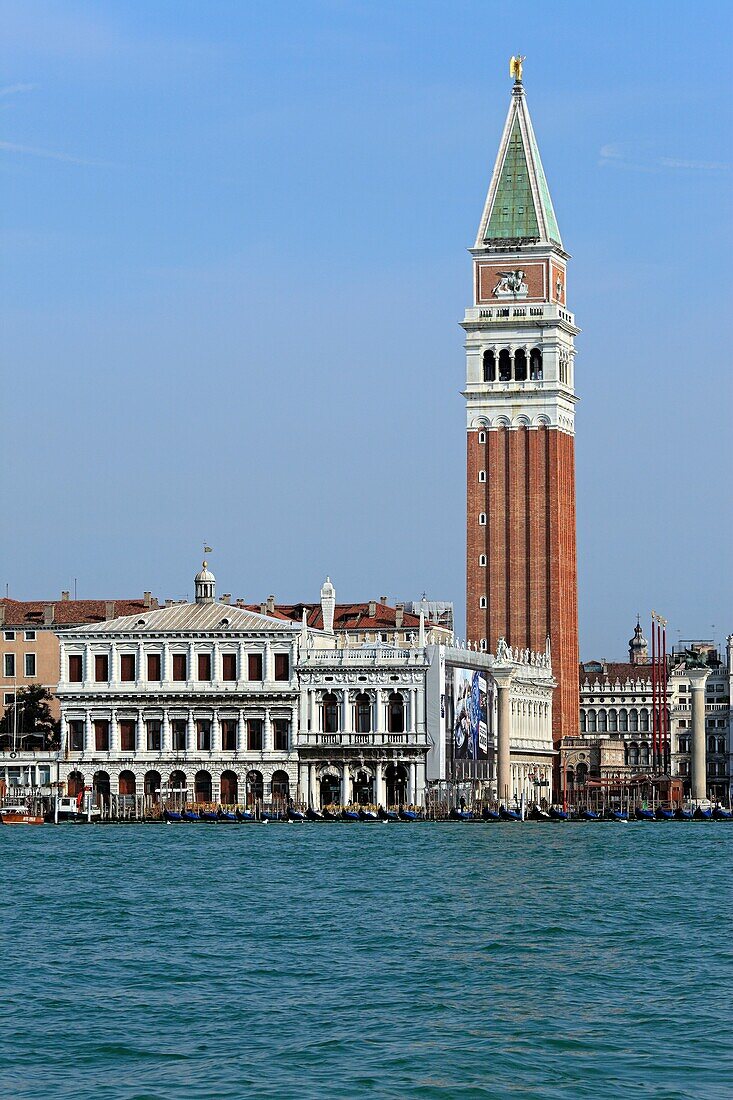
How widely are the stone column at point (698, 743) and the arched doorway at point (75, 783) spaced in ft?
110

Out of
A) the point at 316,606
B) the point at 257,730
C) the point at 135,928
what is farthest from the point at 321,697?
the point at 135,928

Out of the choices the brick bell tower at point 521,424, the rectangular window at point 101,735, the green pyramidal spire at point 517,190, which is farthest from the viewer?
the green pyramidal spire at point 517,190

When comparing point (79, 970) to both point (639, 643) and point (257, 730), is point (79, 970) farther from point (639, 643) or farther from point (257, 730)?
point (639, 643)

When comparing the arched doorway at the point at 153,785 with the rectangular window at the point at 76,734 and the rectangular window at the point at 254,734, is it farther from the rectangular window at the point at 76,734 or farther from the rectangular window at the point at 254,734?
the rectangular window at the point at 254,734

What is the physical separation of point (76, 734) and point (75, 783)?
2451 millimetres

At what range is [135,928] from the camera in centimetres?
4525

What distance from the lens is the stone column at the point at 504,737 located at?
108 meters

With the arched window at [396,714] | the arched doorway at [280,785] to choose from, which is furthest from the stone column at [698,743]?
the arched doorway at [280,785]

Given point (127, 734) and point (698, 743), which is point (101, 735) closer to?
point (127, 734)

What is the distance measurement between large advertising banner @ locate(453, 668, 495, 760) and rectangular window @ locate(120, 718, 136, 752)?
586 inches

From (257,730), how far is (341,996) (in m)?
71.4

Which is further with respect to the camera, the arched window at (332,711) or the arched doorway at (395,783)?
the arched window at (332,711)

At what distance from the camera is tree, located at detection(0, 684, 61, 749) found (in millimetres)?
111688

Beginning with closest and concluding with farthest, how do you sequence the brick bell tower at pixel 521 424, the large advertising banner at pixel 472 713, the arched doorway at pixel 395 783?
the arched doorway at pixel 395 783 → the large advertising banner at pixel 472 713 → the brick bell tower at pixel 521 424
